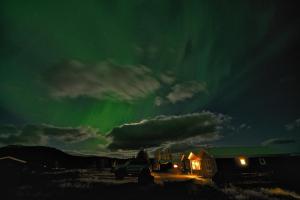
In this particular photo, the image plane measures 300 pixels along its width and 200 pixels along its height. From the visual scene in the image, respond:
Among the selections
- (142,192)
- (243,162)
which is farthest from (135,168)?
(243,162)

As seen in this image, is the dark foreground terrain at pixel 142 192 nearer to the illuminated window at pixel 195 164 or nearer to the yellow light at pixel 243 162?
the yellow light at pixel 243 162

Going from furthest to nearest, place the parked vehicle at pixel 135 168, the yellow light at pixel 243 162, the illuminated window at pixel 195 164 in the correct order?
the illuminated window at pixel 195 164 → the yellow light at pixel 243 162 → the parked vehicle at pixel 135 168

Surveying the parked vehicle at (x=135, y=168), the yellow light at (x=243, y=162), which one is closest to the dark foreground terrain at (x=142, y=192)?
the parked vehicle at (x=135, y=168)

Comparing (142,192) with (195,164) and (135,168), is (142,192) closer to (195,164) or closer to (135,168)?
(135,168)

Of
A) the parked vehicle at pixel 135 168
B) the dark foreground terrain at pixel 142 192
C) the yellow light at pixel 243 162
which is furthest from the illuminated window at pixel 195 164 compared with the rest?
the dark foreground terrain at pixel 142 192

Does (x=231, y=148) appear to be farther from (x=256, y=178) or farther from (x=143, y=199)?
(x=143, y=199)

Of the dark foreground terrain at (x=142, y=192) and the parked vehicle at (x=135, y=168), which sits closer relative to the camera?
the dark foreground terrain at (x=142, y=192)

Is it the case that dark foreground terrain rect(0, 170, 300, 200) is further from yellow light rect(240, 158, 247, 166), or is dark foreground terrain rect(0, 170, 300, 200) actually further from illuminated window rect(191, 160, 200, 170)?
illuminated window rect(191, 160, 200, 170)

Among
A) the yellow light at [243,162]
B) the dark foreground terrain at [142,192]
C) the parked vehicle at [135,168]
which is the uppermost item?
the yellow light at [243,162]

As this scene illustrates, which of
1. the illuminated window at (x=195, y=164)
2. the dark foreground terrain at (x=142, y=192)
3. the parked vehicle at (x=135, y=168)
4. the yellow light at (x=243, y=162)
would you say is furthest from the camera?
the illuminated window at (x=195, y=164)

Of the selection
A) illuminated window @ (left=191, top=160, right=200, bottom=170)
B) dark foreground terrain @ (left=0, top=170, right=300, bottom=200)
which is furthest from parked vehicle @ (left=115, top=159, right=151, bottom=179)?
illuminated window @ (left=191, top=160, right=200, bottom=170)

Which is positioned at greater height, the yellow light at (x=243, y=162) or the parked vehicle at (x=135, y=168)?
the yellow light at (x=243, y=162)

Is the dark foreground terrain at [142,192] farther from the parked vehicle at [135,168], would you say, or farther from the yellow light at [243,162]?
the yellow light at [243,162]

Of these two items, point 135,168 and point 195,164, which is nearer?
point 135,168
